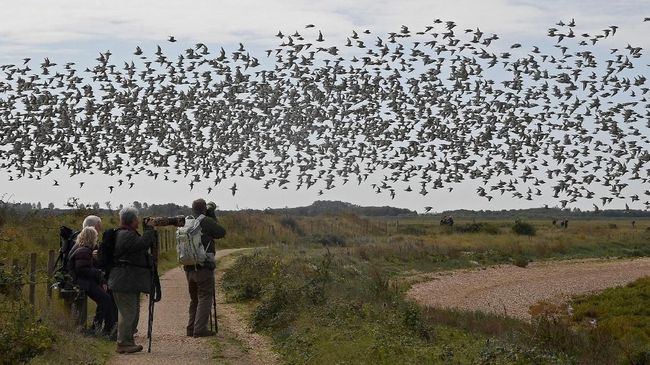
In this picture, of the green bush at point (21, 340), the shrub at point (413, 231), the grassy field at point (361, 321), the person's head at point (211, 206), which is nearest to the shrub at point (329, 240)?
the grassy field at point (361, 321)

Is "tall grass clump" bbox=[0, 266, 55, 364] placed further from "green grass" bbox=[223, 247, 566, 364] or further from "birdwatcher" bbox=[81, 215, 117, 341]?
"green grass" bbox=[223, 247, 566, 364]

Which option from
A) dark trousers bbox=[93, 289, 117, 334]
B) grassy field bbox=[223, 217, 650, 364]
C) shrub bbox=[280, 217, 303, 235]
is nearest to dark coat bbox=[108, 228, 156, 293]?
dark trousers bbox=[93, 289, 117, 334]

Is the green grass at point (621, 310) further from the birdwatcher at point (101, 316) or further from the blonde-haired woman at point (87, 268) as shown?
the blonde-haired woman at point (87, 268)

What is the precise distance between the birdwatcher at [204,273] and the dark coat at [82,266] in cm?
153

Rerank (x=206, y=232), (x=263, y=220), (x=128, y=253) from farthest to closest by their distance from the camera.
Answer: (x=263, y=220) < (x=206, y=232) < (x=128, y=253)

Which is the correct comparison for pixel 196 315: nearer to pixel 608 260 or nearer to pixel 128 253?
pixel 128 253

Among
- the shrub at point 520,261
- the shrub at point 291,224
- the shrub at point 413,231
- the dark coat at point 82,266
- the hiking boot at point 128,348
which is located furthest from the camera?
the shrub at point 413,231

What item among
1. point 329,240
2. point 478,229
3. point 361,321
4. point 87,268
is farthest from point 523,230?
point 87,268

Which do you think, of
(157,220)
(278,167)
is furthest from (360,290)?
(278,167)

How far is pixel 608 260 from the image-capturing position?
62.7 metres

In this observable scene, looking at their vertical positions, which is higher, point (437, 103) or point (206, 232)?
point (437, 103)

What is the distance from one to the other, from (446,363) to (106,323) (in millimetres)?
5921

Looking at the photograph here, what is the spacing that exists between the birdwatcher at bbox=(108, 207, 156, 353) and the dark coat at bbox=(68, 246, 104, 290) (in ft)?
3.91

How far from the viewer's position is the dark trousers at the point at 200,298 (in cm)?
1588
